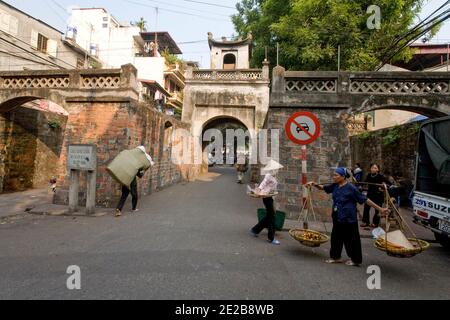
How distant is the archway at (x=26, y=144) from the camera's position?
30.2 feet

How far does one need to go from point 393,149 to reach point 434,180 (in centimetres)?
581

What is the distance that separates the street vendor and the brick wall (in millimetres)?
2734

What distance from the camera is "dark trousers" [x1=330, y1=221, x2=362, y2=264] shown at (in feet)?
12.4

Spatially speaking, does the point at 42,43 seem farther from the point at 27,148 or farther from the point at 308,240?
the point at 308,240

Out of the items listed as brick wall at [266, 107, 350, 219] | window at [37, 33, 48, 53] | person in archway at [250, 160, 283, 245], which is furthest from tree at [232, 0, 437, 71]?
window at [37, 33, 48, 53]

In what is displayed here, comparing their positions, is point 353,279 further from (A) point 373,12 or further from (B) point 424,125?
(A) point 373,12

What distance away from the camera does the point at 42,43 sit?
17234mm

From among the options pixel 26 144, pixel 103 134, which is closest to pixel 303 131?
pixel 103 134

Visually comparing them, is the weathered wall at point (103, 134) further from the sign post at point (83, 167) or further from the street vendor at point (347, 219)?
the street vendor at point (347, 219)

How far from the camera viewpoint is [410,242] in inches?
141

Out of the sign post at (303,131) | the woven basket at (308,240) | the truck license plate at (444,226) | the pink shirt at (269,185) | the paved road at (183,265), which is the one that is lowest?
the paved road at (183,265)

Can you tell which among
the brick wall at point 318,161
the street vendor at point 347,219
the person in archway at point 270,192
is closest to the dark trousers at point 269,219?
the person in archway at point 270,192

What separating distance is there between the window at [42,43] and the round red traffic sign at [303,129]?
64.5 feet

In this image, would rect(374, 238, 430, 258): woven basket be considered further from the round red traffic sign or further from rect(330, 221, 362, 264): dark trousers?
the round red traffic sign
